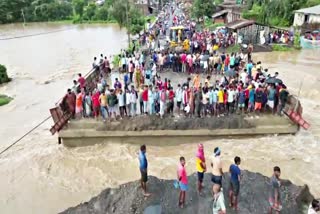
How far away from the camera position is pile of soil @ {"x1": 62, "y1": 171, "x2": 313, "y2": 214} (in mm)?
7918

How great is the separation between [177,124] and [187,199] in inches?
194

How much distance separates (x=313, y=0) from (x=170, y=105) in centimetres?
3474

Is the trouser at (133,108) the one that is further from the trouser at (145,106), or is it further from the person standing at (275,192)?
the person standing at (275,192)

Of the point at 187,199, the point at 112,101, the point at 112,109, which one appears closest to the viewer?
the point at 187,199

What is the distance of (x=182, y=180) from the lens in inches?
303

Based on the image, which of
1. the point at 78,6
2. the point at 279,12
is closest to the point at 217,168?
the point at 279,12

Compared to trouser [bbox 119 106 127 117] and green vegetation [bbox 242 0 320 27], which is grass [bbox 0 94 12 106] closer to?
trouser [bbox 119 106 127 117]

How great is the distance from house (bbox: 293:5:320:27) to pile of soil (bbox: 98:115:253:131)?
82.7ft

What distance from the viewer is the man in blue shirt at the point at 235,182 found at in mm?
7273

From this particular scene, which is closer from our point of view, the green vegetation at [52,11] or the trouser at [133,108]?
the trouser at [133,108]

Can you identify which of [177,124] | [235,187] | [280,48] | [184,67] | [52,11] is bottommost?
[177,124]

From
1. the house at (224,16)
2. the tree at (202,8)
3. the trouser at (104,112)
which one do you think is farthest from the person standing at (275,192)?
the tree at (202,8)

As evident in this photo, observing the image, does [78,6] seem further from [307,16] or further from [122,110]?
[122,110]

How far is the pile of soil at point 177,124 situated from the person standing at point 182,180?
5.05m
